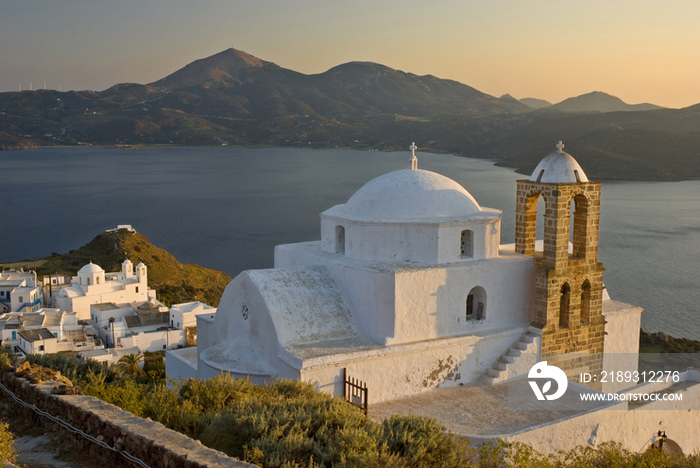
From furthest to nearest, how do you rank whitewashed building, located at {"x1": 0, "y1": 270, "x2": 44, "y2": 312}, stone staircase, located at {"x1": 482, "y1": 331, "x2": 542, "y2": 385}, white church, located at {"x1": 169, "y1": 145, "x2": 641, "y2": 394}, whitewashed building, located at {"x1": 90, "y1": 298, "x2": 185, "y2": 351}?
whitewashed building, located at {"x1": 0, "y1": 270, "x2": 44, "y2": 312}, whitewashed building, located at {"x1": 90, "y1": 298, "x2": 185, "y2": 351}, stone staircase, located at {"x1": 482, "y1": 331, "x2": 542, "y2": 385}, white church, located at {"x1": 169, "y1": 145, "x2": 641, "y2": 394}

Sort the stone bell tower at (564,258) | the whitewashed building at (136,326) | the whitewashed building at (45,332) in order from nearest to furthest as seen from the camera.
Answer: the stone bell tower at (564,258) < the whitewashed building at (45,332) < the whitewashed building at (136,326)

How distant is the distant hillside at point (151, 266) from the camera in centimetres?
4059

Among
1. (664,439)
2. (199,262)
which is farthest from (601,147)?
(664,439)

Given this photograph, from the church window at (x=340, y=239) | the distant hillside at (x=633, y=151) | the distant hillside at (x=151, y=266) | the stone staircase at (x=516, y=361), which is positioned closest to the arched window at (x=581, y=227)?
the stone staircase at (x=516, y=361)

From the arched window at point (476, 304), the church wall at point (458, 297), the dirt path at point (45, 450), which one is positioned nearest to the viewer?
the dirt path at point (45, 450)

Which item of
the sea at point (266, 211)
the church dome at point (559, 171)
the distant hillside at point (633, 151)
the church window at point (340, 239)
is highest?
the distant hillside at point (633, 151)

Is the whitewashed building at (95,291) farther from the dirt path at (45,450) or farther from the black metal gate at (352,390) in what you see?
Result: the dirt path at (45,450)

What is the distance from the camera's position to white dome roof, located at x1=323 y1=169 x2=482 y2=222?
11.5 m

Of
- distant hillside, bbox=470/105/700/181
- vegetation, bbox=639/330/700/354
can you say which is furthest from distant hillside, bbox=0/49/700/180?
vegetation, bbox=639/330/700/354

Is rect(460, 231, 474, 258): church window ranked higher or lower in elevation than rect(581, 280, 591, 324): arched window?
higher

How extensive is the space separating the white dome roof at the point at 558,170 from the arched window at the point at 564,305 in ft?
6.91

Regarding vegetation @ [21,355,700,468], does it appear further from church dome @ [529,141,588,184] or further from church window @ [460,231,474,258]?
church dome @ [529,141,588,184]

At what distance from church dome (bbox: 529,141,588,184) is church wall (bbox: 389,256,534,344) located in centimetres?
168

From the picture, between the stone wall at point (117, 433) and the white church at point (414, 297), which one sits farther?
the white church at point (414, 297)
